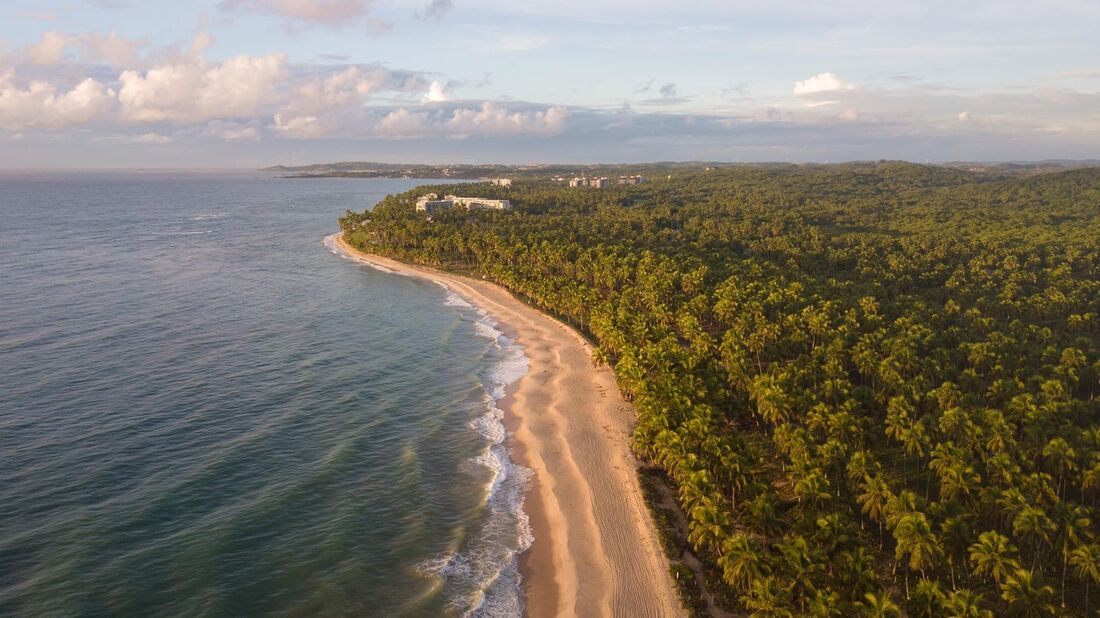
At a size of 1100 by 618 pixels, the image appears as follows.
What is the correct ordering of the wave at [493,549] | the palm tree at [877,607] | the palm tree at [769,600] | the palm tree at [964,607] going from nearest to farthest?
1. the palm tree at [964,607]
2. the palm tree at [877,607]
3. the palm tree at [769,600]
4. the wave at [493,549]

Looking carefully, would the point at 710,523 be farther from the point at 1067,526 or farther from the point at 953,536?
the point at 1067,526

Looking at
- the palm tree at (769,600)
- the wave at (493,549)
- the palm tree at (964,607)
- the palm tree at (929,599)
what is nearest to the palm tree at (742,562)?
the palm tree at (769,600)

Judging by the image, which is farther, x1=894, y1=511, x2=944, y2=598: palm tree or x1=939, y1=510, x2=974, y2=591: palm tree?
x1=939, y1=510, x2=974, y2=591: palm tree

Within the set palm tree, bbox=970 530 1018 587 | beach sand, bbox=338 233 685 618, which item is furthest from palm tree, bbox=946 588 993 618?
beach sand, bbox=338 233 685 618

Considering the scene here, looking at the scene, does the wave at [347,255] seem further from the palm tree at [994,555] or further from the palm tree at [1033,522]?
the palm tree at [994,555]

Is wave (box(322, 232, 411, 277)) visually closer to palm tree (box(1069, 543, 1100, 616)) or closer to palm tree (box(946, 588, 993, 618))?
palm tree (box(946, 588, 993, 618))
